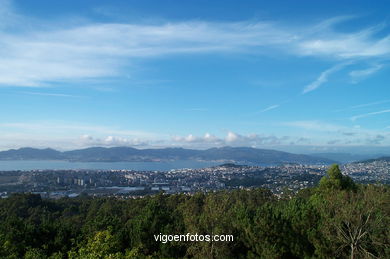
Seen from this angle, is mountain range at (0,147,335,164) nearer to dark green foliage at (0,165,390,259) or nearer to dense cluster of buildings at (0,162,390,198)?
dense cluster of buildings at (0,162,390,198)

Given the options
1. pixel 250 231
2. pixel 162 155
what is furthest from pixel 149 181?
pixel 162 155

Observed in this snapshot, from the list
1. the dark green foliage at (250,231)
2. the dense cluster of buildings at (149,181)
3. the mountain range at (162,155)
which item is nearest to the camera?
the dark green foliage at (250,231)

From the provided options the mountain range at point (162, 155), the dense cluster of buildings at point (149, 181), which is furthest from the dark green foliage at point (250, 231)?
the mountain range at point (162, 155)

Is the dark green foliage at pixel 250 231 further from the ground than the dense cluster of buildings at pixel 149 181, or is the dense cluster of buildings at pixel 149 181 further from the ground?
the dark green foliage at pixel 250 231

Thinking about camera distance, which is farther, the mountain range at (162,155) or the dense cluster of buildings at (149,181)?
the mountain range at (162,155)

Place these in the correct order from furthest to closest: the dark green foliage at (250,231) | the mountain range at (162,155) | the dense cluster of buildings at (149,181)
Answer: the mountain range at (162,155) < the dense cluster of buildings at (149,181) < the dark green foliage at (250,231)

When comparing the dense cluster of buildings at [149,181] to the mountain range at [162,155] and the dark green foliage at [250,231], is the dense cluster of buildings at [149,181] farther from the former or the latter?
the mountain range at [162,155]

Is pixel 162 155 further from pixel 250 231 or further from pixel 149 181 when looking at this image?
pixel 250 231

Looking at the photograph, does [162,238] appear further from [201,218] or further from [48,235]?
[48,235]
